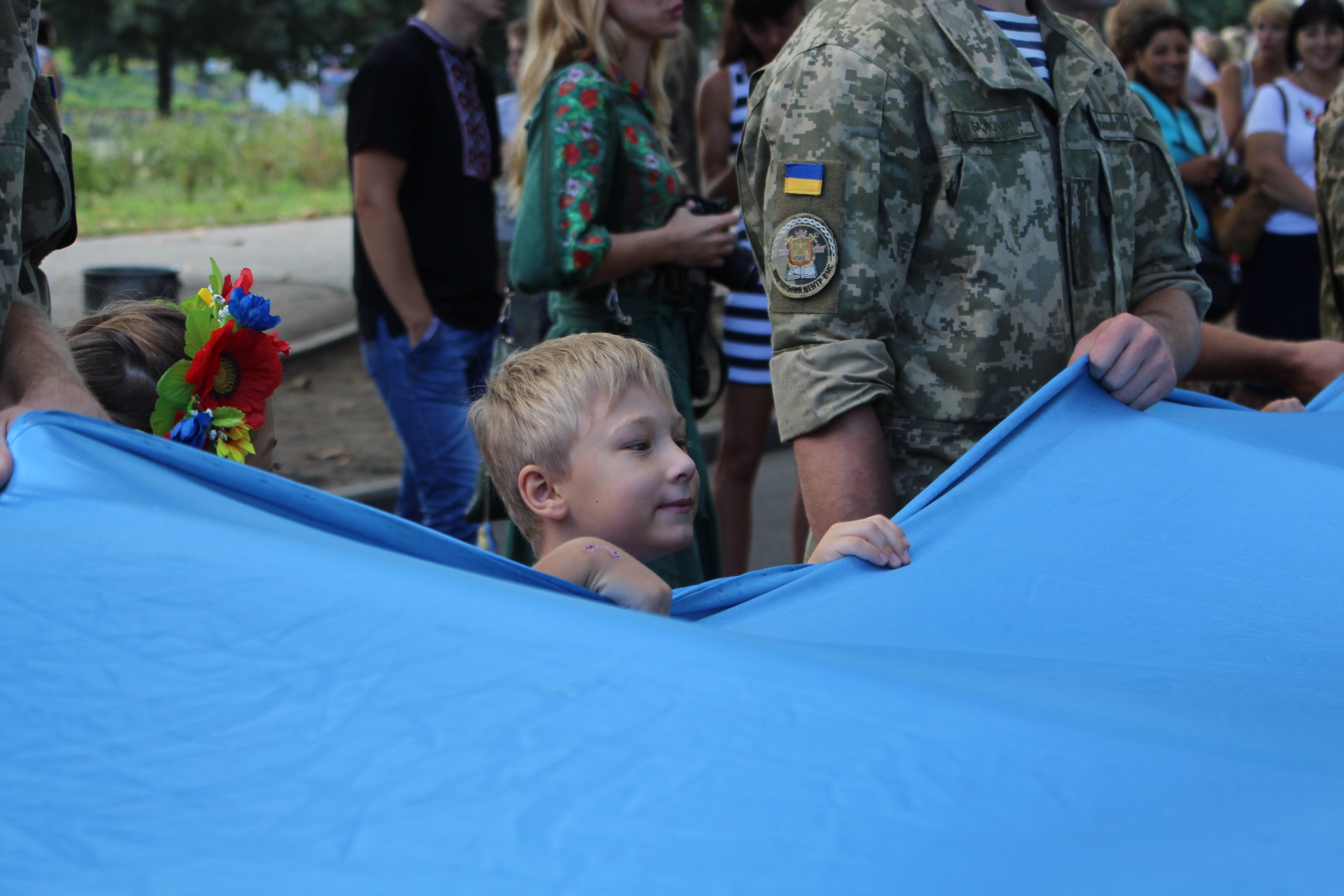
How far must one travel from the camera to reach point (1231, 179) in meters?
6.01

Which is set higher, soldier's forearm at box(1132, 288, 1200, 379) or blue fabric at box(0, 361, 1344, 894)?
soldier's forearm at box(1132, 288, 1200, 379)

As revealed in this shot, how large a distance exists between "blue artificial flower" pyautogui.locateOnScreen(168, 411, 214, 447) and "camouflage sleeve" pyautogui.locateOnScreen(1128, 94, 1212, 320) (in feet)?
5.10

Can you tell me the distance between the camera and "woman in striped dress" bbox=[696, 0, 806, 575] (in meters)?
4.23

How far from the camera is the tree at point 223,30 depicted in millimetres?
21531

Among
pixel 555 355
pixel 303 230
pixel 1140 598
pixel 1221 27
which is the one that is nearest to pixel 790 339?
pixel 555 355

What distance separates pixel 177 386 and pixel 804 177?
3.43ft

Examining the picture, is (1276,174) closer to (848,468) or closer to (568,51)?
(568,51)

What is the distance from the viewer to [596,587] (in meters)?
1.92

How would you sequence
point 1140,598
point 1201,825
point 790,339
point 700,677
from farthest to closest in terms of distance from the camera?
1. point 790,339
2. point 1140,598
3. point 700,677
4. point 1201,825

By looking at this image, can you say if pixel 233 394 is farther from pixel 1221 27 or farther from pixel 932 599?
pixel 1221 27

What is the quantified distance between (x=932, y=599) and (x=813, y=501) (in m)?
0.41

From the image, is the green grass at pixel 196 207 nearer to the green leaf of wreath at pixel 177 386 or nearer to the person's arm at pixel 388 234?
the person's arm at pixel 388 234

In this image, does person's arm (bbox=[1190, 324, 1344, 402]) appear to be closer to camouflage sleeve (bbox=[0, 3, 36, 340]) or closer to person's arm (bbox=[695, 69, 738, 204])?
camouflage sleeve (bbox=[0, 3, 36, 340])

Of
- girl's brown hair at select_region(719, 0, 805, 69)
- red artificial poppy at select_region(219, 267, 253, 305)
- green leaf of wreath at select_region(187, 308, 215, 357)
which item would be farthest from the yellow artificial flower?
girl's brown hair at select_region(719, 0, 805, 69)
